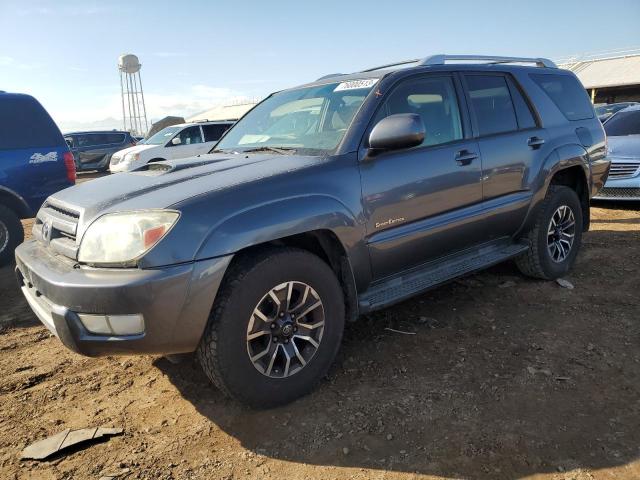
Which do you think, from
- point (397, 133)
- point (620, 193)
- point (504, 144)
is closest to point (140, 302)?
point (397, 133)

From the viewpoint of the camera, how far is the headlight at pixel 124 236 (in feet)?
7.64

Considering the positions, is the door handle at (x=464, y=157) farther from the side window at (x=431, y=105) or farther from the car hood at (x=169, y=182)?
the car hood at (x=169, y=182)

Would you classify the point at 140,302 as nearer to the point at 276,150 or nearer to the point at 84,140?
the point at 276,150

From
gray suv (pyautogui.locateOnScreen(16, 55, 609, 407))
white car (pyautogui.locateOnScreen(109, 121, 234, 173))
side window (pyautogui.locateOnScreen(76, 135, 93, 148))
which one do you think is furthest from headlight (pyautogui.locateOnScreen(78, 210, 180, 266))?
side window (pyautogui.locateOnScreen(76, 135, 93, 148))

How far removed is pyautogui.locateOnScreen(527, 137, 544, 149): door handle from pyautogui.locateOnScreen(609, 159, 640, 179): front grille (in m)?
4.04

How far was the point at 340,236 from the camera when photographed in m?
2.85

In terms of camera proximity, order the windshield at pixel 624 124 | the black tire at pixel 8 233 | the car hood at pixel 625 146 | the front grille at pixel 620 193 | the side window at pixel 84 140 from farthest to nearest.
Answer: the side window at pixel 84 140
the windshield at pixel 624 124
the car hood at pixel 625 146
the front grille at pixel 620 193
the black tire at pixel 8 233

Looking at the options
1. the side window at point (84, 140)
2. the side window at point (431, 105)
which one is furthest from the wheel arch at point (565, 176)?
the side window at point (84, 140)

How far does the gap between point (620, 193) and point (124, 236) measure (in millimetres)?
7561

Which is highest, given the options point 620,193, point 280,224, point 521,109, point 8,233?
point 521,109

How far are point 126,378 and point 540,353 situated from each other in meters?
2.66

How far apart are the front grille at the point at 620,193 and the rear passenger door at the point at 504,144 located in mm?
4167

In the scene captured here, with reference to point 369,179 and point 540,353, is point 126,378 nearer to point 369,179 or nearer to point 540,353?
point 369,179

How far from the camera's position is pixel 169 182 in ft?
9.15
